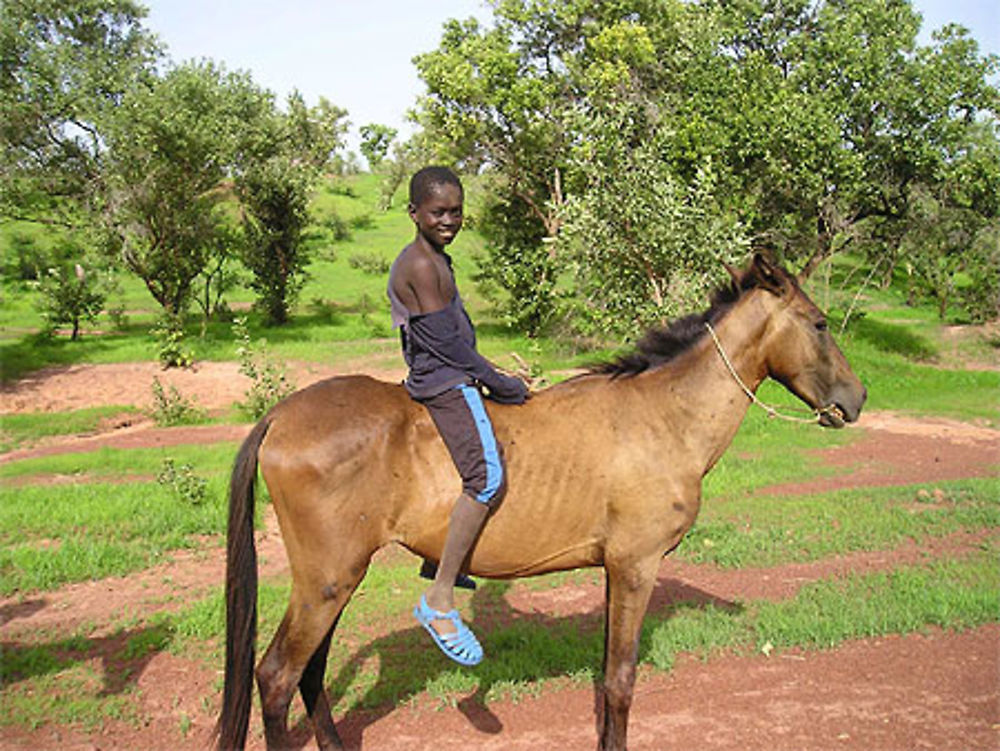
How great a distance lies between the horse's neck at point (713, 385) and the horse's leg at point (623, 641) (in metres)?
0.76

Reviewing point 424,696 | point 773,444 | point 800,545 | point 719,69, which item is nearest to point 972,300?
point 719,69

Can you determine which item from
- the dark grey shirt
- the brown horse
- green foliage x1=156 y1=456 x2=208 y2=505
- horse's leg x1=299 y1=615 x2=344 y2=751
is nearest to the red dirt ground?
horse's leg x1=299 y1=615 x2=344 y2=751

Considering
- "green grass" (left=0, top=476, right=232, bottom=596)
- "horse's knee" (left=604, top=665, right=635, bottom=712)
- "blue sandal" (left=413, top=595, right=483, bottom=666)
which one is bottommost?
"green grass" (left=0, top=476, right=232, bottom=596)

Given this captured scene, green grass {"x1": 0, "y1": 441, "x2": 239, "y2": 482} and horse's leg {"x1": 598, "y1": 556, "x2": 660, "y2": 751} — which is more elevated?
horse's leg {"x1": 598, "y1": 556, "x2": 660, "y2": 751}

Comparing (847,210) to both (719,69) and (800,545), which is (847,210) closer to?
(719,69)

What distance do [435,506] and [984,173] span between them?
714 inches

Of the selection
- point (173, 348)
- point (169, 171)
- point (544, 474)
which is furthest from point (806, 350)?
point (169, 171)

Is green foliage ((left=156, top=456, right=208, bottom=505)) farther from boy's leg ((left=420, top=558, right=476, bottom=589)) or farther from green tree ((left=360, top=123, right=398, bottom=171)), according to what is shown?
green tree ((left=360, top=123, right=398, bottom=171))

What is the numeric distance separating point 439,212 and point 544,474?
5.18 ft

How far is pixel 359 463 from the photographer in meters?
4.03

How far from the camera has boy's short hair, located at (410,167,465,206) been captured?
3896 millimetres

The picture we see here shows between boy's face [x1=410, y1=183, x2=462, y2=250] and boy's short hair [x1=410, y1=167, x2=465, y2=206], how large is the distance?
1 centimetres

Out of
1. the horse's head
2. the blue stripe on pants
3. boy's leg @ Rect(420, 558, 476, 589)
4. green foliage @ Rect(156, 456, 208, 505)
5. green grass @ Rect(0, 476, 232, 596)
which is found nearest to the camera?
the blue stripe on pants

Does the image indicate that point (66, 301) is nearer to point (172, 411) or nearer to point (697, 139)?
point (172, 411)
